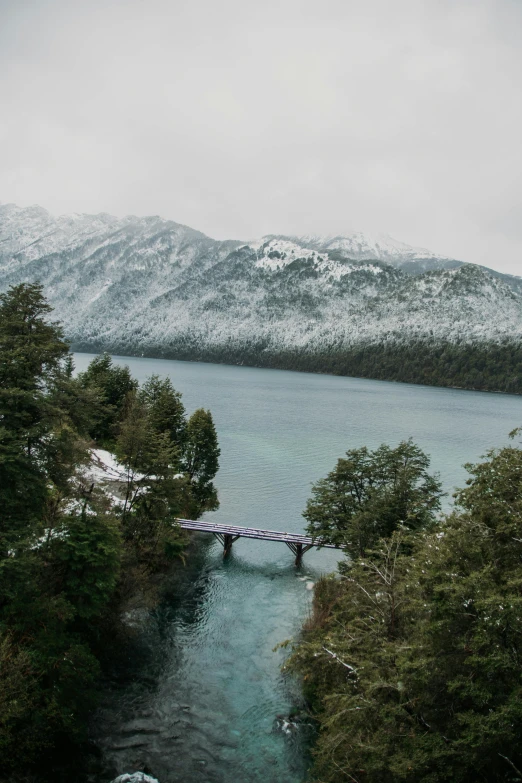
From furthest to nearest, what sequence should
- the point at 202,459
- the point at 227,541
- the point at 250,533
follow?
the point at 202,459, the point at 227,541, the point at 250,533

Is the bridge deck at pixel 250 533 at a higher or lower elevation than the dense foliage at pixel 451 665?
lower

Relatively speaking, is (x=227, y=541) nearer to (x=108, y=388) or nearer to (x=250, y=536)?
(x=250, y=536)

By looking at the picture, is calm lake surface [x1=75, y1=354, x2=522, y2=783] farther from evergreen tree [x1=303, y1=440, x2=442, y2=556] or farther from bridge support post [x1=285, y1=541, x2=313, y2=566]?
evergreen tree [x1=303, y1=440, x2=442, y2=556]

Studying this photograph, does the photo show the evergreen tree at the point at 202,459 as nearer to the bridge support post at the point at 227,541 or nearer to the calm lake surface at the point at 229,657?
the calm lake surface at the point at 229,657

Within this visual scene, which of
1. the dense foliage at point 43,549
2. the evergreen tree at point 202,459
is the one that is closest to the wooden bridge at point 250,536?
the evergreen tree at point 202,459

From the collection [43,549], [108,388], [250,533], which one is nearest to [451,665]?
[43,549]

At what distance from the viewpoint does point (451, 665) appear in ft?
38.5

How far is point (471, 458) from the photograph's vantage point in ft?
254

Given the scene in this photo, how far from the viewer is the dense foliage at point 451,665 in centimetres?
1084

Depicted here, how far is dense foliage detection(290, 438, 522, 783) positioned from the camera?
1084 centimetres

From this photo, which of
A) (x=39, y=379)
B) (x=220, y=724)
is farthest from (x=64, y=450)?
(x=220, y=724)

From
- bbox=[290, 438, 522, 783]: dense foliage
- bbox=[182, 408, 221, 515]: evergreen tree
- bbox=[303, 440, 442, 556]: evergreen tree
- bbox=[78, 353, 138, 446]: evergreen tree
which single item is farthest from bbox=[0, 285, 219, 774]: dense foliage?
bbox=[78, 353, 138, 446]: evergreen tree

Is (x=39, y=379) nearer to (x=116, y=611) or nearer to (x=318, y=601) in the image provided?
(x=116, y=611)

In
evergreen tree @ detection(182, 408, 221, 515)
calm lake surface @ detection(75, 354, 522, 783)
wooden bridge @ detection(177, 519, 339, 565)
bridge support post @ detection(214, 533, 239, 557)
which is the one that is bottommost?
calm lake surface @ detection(75, 354, 522, 783)
